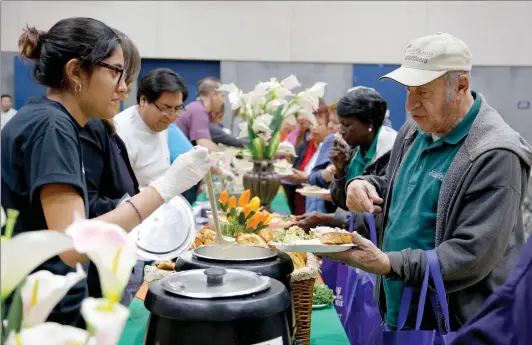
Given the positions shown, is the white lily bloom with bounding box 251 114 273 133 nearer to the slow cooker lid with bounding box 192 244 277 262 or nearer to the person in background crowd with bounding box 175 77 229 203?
the person in background crowd with bounding box 175 77 229 203

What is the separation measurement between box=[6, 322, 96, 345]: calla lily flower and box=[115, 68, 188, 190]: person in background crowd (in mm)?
2140

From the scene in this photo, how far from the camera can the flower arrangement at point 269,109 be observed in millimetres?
3043

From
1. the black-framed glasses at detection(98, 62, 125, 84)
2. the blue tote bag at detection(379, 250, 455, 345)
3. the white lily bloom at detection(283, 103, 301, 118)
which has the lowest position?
the blue tote bag at detection(379, 250, 455, 345)

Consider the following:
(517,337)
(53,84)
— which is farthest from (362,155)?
(517,337)

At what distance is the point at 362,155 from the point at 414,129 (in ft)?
3.03

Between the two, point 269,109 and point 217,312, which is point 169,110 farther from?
point 217,312

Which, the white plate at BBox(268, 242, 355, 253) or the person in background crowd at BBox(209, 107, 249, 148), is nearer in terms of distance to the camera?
the white plate at BBox(268, 242, 355, 253)

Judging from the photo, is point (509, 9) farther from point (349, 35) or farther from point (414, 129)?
point (414, 129)

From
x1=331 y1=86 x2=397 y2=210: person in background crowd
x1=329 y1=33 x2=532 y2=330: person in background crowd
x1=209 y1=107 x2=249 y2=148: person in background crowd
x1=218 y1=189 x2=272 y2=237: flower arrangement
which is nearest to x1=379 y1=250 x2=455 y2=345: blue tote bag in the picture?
x1=329 y1=33 x2=532 y2=330: person in background crowd

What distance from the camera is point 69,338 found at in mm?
518

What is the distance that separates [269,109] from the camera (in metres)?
3.08

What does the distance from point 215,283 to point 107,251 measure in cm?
42

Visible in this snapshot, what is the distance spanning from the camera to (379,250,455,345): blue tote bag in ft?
4.18

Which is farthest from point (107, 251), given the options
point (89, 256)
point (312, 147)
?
point (312, 147)
